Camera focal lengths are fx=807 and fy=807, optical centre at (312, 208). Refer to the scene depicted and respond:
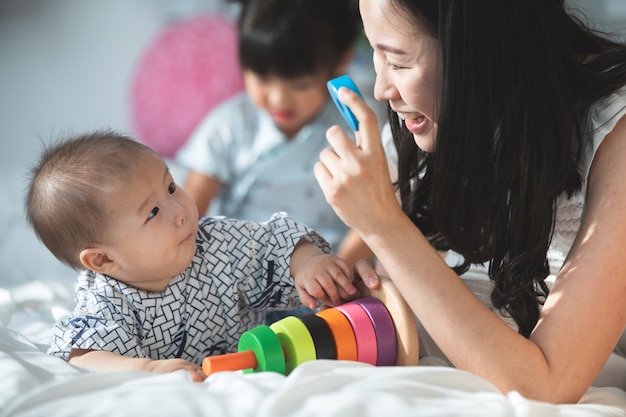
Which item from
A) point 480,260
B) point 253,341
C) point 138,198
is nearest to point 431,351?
point 480,260

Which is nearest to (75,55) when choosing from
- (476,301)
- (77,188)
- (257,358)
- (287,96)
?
(287,96)

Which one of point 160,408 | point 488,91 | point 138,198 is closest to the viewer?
point 160,408

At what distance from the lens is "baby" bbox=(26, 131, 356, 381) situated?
3.71 feet

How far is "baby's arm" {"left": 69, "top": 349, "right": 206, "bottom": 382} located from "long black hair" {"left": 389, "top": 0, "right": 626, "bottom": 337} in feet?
1.33

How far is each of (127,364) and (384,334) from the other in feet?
1.11

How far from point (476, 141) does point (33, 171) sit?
2.15ft

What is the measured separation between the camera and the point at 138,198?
3.76 ft

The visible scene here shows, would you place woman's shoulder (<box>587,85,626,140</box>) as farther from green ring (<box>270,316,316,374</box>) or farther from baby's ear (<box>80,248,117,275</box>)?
baby's ear (<box>80,248,117,275</box>)

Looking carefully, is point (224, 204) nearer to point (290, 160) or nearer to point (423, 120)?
point (290, 160)

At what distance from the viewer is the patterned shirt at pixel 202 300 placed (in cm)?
113

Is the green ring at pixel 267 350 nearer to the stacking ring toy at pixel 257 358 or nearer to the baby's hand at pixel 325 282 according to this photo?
the stacking ring toy at pixel 257 358

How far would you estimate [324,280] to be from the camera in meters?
1.17

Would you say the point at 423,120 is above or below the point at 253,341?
above

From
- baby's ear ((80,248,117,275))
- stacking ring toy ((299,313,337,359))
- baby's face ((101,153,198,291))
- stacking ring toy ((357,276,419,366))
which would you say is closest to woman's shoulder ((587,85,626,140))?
stacking ring toy ((357,276,419,366))
